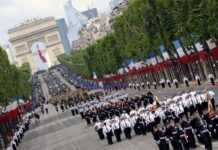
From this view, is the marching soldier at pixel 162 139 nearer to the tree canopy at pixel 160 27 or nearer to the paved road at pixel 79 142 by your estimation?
the paved road at pixel 79 142

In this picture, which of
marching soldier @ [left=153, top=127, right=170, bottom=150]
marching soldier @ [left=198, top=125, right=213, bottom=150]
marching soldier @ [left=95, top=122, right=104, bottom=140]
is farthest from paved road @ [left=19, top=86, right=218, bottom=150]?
marching soldier @ [left=153, top=127, right=170, bottom=150]

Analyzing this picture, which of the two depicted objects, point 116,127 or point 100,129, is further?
point 100,129

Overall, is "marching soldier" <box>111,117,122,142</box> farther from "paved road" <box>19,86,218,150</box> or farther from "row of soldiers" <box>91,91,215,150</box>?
"paved road" <box>19,86,218,150</box>

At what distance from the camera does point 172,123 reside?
115ft

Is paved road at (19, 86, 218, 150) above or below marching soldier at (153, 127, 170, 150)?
below

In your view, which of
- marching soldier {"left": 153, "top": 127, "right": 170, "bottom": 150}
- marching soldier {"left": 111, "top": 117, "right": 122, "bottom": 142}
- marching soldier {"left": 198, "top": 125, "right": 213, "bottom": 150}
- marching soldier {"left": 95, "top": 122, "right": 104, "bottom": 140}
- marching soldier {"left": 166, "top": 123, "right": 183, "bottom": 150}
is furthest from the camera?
marching soldier {"left": 95, "top": 122, "right": 104, "bottom": 140}

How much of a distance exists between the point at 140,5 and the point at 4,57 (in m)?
40.4

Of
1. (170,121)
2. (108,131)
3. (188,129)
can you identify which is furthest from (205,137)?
(108,131)

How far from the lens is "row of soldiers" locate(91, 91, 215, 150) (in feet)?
111

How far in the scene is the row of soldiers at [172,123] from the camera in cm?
3383

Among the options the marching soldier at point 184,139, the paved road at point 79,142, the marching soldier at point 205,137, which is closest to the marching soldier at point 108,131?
the paved road at point 79,142

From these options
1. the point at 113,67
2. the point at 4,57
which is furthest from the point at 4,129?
the point at 113,67

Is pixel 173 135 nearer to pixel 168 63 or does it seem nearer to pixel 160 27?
pixel 160 27

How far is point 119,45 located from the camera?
13238cm
